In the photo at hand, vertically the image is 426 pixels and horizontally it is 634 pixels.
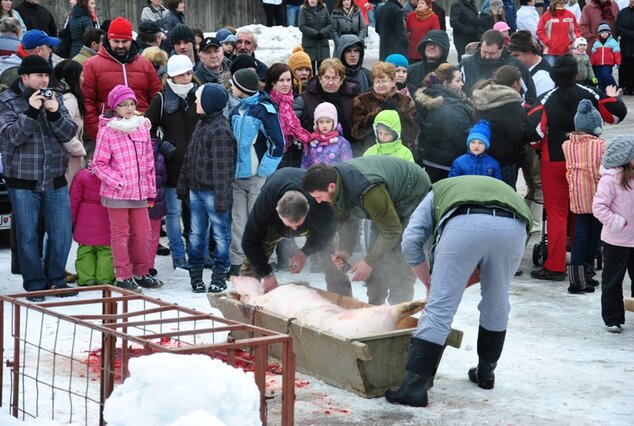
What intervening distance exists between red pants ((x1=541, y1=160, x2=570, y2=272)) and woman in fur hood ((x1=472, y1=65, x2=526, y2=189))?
1.18 feet

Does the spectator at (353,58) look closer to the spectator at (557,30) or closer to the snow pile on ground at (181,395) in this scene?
the spectator at (557,30)

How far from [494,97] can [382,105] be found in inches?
47.5

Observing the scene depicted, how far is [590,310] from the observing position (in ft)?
33.4

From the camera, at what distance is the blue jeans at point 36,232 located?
33.0ft

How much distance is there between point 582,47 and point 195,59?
6.57 meters

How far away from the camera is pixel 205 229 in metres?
10.8

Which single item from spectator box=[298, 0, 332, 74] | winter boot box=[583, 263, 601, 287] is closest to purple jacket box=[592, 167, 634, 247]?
winter boot box=[583, 263, 601, 287]

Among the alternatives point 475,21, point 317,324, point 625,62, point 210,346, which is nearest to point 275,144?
point 317,324

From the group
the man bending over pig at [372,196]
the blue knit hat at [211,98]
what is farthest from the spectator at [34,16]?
the man bending over pig at [372,196]

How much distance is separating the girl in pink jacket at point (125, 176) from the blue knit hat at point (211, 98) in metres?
0.57

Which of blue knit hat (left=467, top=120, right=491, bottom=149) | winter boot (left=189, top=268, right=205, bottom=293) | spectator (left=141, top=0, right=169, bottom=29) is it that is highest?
spectator (left=141, top=0, right=169, bottom=29)

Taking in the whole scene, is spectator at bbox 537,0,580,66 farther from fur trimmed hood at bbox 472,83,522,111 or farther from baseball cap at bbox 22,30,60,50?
baseball cap at bbox 22,30,60,50

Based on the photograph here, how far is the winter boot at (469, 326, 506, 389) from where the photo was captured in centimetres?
766

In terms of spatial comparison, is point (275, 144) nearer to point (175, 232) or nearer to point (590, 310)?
point (175, 232)
